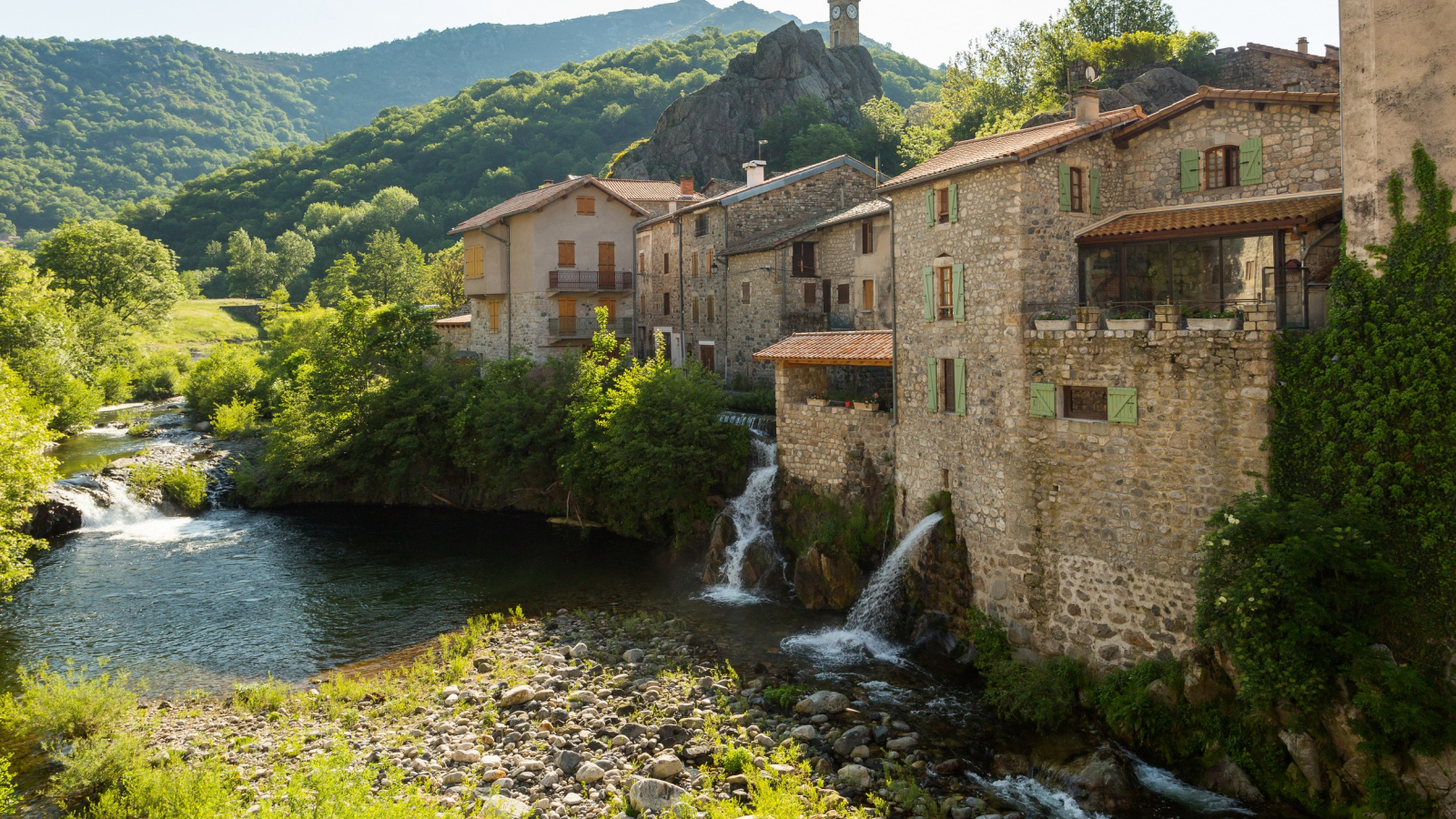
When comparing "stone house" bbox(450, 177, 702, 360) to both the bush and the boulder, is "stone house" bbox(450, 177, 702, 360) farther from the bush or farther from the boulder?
the boulder

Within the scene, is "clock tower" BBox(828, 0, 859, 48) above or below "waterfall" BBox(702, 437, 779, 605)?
above

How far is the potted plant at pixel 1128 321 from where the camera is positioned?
15.5 meters

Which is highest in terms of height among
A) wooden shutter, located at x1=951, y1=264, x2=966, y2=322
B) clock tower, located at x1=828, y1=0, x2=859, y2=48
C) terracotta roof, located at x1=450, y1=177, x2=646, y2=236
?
clock tower, located at x1=828, y1=0, x2=859, y2=48

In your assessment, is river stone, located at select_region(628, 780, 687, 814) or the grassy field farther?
the grassy field

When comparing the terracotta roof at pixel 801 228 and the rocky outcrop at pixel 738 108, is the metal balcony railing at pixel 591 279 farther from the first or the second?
the rocky outcrop at pixel 738 108

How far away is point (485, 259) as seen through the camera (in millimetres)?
43500

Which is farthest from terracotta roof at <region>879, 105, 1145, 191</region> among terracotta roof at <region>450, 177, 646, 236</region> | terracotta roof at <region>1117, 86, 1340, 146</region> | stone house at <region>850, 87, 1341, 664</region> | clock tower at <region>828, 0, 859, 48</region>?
clock tower at <region>828, 0, 859, 48</region>

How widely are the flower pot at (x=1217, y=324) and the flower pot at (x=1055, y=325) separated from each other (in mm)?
2058

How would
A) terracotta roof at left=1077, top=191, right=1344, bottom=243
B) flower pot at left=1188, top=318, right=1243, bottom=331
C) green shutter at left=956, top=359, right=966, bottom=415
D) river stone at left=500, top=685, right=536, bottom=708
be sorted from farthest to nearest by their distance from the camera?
green shutter at left=956, top=359, right=966, bottom=415, river stone at left=500, top=685, right=536, bottom=708, terracotta roof at left=1077, top=191, right=1344, bottom=243, flower pot at left=1188, top=318, right=1243, bottom=331

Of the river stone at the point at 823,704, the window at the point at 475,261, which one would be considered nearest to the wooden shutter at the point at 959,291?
the river stone at the point at 823,704

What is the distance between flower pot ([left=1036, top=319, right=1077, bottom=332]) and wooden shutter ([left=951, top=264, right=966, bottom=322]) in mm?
2111

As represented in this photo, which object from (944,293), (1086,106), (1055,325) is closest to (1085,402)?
(1055,325)

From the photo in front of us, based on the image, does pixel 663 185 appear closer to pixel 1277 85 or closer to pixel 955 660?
pixel 1277 85

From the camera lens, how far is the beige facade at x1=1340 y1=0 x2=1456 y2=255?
501 inches
